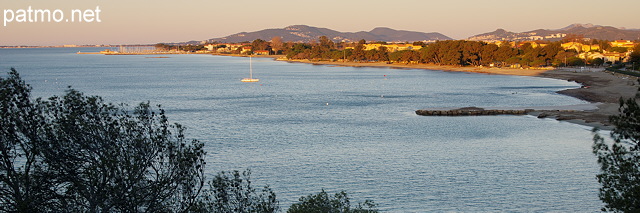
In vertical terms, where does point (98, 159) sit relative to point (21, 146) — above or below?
below

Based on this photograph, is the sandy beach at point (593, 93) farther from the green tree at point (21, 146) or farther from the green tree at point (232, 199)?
the green tree at point (21, 146)

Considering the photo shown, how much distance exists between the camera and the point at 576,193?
2270 centimetres

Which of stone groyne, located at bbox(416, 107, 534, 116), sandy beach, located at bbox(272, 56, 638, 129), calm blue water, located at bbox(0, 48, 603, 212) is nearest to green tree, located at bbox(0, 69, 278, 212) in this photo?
sandy beach, located at bbox(272, 56, 638, 129)

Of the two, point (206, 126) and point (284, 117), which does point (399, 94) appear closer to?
point (284, 117)

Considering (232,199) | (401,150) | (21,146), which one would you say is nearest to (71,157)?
(21,146)

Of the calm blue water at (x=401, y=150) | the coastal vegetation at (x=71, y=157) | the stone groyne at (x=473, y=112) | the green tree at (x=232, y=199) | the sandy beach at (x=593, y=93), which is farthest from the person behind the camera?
the stone groyne at (x=473, y=112)

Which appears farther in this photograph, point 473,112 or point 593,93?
point 593,93

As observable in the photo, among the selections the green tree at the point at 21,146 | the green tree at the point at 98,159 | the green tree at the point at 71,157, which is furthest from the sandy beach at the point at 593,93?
the green tree at the point at 21,146

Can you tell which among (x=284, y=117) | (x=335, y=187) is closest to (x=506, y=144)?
(x=335, y=187)

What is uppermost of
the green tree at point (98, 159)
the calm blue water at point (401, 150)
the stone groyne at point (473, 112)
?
the green tree at point (98, 159)

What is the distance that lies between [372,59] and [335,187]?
137m

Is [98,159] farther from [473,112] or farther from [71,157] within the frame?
[473,112]

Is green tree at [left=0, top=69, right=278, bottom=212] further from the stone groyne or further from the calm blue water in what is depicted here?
the stone groyne

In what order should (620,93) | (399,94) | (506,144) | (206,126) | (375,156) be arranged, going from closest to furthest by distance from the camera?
1. (375,156)
2. (506,144)
3. (206,126)
4. (620,93)
5. (399,94)
